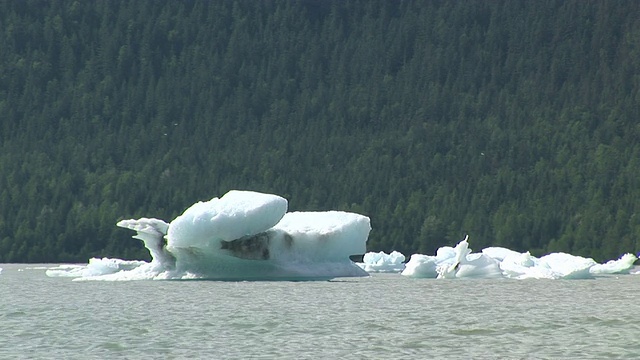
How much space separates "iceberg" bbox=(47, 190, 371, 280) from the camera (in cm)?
5012

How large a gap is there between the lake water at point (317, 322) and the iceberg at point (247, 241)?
33.4 inches

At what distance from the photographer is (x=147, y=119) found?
200m

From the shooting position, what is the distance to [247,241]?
52000 mm

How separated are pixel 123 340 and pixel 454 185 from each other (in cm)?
14219

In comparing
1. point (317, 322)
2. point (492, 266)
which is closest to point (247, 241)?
point (492, 266)

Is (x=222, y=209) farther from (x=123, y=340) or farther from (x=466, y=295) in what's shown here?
(x=123, y=340)

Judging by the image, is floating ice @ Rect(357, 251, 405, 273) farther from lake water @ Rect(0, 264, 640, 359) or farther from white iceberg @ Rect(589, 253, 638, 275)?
lake water @ Rect(0, 264, 640, 359)

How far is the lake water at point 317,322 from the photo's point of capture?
94.7ft

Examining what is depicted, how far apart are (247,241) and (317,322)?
1627 cm

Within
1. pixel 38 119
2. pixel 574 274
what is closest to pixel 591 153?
pixel 38 119

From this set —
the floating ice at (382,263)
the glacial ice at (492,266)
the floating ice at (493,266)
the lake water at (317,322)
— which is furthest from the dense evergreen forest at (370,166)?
the lake water at (317,322)

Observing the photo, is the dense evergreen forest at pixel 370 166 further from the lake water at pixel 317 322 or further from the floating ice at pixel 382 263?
the lake water at pixel 317 322

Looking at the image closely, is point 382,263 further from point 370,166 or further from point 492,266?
point 370,166

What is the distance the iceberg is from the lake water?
849 millimetres
